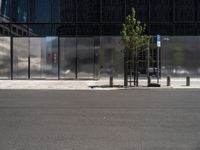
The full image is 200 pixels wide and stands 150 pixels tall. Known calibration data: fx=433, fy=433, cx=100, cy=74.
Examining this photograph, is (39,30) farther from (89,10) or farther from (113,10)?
(113,10)

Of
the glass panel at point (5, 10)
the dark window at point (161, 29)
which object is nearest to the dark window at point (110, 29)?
the dark window at point (161, 29)

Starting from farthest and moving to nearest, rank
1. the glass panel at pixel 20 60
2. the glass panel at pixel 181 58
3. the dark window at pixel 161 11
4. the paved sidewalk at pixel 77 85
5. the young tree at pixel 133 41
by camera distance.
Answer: the dark window at pixel 161 11 < the glass panel at pixel 181 58 < the glass panel at pixel 20 60 < the young tree at pixel 133 41 < the paved sidewalk at pixel 77 85

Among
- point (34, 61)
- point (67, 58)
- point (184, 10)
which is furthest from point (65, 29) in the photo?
point (184, 10)

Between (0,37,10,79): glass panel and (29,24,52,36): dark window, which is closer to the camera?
(0,37,10,79): glass panel

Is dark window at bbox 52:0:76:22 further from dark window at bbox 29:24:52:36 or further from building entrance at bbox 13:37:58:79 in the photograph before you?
building entrance at bbox 13:37:58:79

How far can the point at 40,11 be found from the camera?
126 ft

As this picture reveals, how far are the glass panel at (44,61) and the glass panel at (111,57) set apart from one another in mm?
4076

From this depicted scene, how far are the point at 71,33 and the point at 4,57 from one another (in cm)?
628

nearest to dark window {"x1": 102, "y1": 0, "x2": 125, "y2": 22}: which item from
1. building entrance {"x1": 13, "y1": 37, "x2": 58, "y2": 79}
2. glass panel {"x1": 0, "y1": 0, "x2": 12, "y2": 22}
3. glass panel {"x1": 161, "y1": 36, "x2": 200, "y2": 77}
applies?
glass panel {"x1": 161, "y1": 36, "x2": 200, "y2": 77}

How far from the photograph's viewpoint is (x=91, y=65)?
3838 centimetres

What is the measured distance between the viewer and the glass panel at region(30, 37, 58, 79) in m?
38.2

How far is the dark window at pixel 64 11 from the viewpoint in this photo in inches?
1510

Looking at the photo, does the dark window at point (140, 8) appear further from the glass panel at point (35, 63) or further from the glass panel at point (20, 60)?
the glass panel at point (20, 60)

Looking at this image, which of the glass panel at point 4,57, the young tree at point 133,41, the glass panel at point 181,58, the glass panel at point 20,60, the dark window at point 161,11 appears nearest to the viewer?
the young tree at point 133,41
